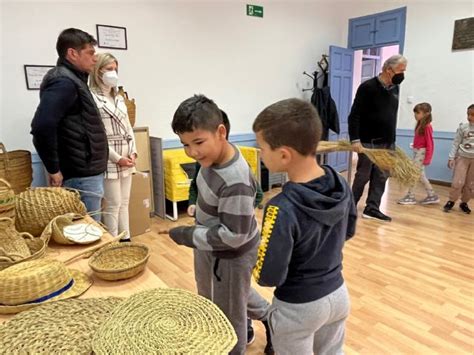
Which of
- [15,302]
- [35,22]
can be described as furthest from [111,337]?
[35,22]

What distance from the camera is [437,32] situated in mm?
4914

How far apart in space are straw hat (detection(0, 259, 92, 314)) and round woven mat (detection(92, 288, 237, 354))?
260mm

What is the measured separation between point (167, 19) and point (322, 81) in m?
2.75

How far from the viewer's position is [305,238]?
3.18ft

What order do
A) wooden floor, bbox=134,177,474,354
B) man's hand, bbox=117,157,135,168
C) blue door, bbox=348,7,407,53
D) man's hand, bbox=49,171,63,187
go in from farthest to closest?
blue door, bbox=348,7,407,53 < man's hand, bbox=117,157,135,168 < man's hand, bbox=49,171,63,187 < wooden floor, bbox=134,177,474,354

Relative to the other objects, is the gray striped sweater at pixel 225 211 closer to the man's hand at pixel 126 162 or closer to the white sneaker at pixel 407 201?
the man's hand at pixel 126 162

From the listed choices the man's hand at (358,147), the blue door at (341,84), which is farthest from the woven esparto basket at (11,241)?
the blue door at (341,84)

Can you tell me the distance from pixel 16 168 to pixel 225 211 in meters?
2.36

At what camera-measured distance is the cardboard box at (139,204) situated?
10.8ft

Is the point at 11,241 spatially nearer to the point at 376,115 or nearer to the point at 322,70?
the point at 376,115

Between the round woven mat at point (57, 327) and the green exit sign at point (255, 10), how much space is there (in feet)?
14.7

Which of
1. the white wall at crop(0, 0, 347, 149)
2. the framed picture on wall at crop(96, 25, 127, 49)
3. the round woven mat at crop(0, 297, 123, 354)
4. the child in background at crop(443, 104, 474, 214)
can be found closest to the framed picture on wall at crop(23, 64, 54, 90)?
the white wall at crop(0, 0, 347, 149)

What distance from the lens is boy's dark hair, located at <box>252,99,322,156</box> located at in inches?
37.7

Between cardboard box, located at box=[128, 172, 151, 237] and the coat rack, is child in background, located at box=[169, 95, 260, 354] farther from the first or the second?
the coat rack
